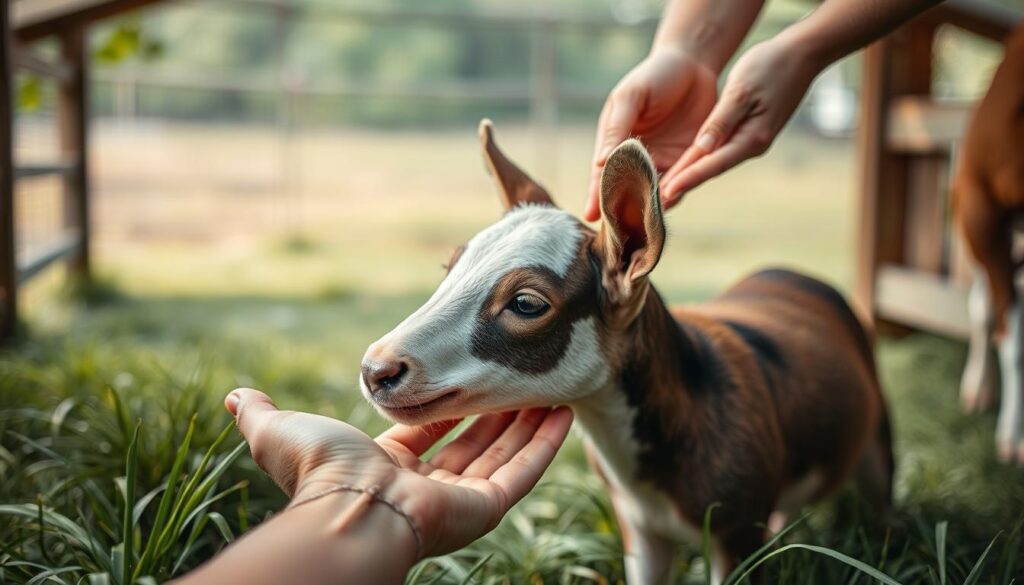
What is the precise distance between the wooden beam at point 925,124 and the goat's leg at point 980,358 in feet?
3.60

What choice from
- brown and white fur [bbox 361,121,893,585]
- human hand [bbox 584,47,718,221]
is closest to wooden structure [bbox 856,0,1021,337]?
brown and white fur [bbox 361,121,893,585]

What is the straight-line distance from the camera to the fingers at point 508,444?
5.98ft

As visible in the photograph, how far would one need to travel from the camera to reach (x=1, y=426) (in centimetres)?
288

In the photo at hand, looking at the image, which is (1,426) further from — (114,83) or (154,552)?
(114,83)

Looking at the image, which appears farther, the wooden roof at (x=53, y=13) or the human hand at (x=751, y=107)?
the wooden roof at (x=53, y=13)

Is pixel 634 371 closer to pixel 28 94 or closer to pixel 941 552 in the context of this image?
pixel 941 552

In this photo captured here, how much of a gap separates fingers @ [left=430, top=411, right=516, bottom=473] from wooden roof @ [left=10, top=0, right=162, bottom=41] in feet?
14.0

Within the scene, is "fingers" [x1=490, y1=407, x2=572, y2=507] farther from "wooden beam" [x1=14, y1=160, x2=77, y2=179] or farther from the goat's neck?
"wooden beam" [x1=14, y1=160, x2=77, y2=179]

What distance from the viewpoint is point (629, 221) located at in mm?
1940

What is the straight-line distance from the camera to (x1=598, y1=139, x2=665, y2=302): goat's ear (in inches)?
70.0

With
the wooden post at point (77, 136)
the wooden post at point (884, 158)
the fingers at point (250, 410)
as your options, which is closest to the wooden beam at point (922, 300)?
the wooden post at point (884, 158)

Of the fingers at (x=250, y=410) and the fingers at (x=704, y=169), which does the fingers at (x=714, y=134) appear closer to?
the fingers at (x=704, y=169)

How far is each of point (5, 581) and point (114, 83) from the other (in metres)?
8.34

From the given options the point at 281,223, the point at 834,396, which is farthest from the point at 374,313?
the point at 834,396
